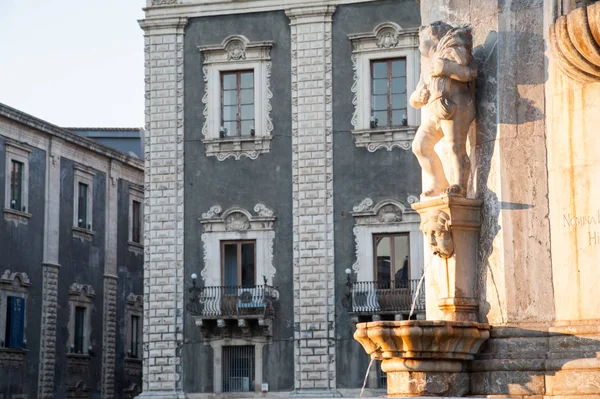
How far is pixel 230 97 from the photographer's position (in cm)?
3497

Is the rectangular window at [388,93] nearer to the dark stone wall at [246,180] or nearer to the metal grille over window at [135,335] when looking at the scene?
the dark stone wall at [246,180]

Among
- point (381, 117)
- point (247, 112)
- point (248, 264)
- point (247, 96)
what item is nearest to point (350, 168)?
point (381, 117)

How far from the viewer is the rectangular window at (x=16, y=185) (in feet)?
132

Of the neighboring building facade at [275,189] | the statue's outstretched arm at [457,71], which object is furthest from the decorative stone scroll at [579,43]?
the neighboring building facade at [275,189]

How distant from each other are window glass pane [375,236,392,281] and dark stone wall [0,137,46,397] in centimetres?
1256

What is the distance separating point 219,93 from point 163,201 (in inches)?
132

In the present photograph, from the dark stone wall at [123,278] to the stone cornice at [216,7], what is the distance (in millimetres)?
12609

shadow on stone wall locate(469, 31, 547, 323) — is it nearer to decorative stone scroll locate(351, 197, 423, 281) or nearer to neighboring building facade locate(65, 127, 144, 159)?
decorative stone scroll locate(351, 197, 423, 281)

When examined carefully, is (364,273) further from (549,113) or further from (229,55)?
(549,113)

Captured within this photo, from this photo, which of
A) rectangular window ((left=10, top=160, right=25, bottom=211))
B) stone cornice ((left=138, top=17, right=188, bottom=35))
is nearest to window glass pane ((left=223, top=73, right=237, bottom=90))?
stone cornice ((left=138, top=17, right=188, bottom=35))

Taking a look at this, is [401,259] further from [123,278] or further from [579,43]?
[579,43]

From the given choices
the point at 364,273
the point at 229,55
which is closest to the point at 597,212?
the point at 364,273

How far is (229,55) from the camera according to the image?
34969 millimetres

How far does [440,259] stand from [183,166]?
79.8 feet
